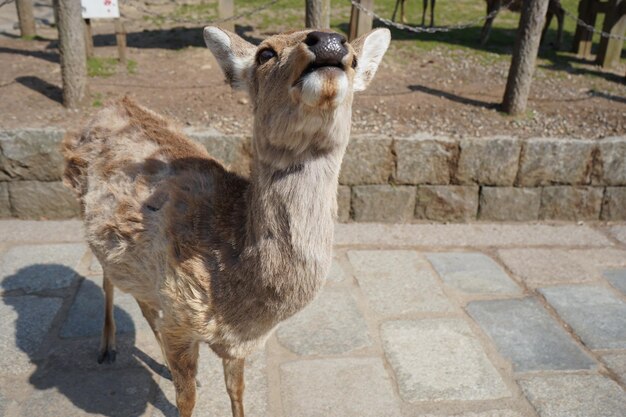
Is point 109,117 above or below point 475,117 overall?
above

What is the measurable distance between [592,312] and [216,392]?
2.86 metres

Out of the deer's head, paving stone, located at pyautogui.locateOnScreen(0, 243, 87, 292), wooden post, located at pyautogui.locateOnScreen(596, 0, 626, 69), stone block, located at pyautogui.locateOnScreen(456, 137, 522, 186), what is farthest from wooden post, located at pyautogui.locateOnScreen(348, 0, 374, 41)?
the deer's head

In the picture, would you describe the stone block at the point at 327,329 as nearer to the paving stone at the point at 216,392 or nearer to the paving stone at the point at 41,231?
the paving stone at the point at 216,392

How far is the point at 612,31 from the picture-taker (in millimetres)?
7414

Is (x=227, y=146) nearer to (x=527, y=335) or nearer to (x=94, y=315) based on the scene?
(x=94, y=315)

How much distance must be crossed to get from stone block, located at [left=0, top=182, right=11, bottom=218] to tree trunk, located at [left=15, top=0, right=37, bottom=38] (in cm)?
422

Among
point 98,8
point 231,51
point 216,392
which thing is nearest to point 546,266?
point 216,392

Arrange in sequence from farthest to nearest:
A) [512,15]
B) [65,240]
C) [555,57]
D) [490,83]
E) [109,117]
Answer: [512,15] → [555,57] → [490,83] → [65,240] → [109,117]

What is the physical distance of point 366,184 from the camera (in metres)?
5.29

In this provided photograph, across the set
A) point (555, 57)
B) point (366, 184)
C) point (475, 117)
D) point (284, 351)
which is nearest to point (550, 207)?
point (475, 117)

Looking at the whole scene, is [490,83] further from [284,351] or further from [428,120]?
[284,351]

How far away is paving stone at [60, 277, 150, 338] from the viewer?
3.65m

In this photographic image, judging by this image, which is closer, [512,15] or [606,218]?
[606,218]

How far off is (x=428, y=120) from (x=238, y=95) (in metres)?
2.21
